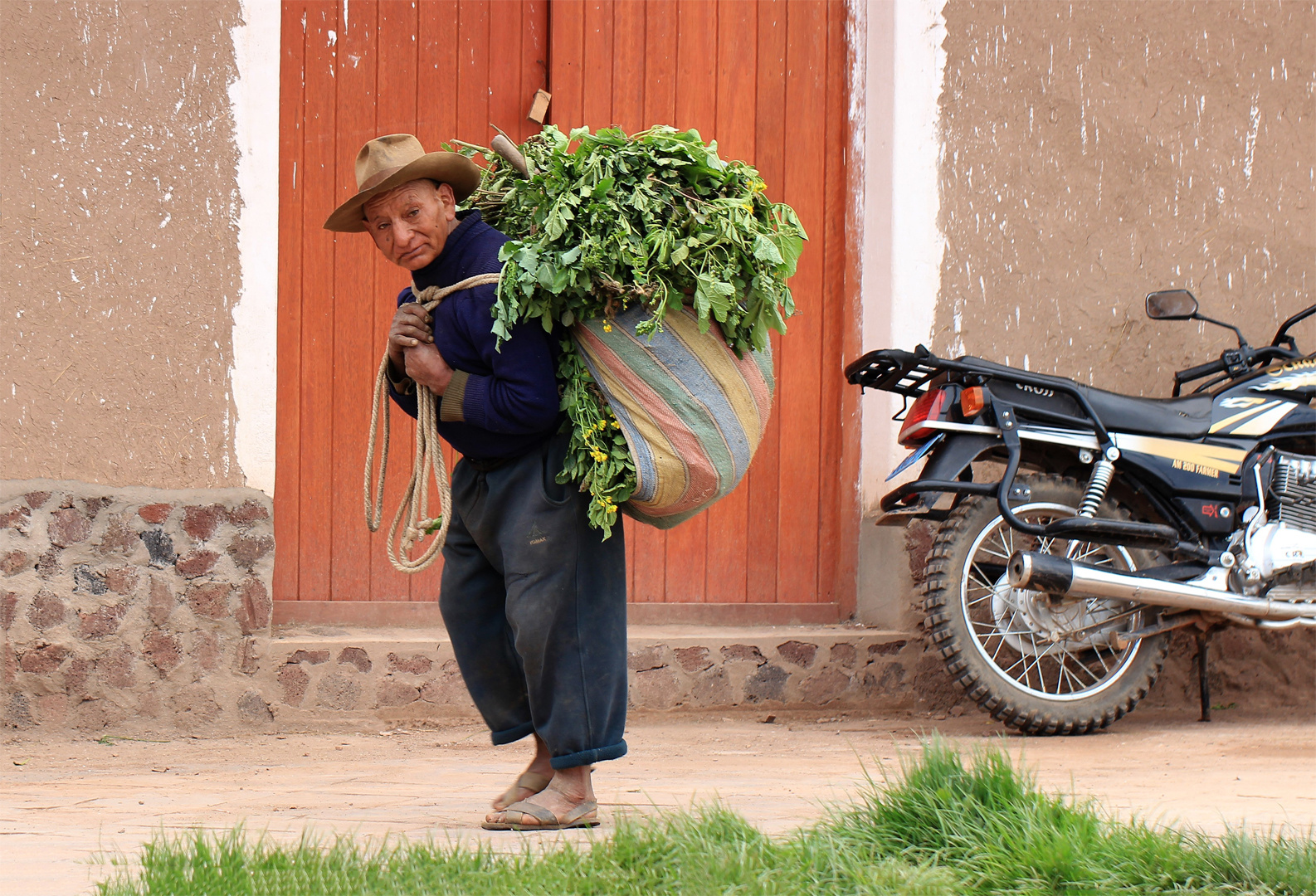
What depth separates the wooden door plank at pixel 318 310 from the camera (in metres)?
4.48

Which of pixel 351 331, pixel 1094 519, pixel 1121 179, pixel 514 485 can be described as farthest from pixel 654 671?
pixel 1121 179

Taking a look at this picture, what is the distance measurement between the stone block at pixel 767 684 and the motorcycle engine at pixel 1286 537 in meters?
1.71

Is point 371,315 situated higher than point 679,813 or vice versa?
point 371,315

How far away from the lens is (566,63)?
4719mm

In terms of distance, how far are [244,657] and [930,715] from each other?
260 cm

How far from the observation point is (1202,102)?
4.95 metres

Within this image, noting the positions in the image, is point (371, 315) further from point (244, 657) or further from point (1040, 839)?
point (1040, 839)

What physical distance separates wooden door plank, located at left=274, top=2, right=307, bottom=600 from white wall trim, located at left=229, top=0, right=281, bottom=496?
296mm

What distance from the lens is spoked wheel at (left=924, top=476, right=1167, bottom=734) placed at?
13.0 feet

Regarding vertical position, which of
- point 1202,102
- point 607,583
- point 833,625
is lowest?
point 833,625

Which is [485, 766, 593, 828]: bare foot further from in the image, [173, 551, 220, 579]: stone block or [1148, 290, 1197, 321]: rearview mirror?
[1148, 290, 1197, 321]: rearview mirror

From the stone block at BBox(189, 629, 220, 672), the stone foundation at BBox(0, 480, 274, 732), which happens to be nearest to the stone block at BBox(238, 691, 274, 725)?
the stone foundation at BBox(0, 480, 274, 732)

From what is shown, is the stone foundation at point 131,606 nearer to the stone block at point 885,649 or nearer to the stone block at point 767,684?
the stone block at point 767,684

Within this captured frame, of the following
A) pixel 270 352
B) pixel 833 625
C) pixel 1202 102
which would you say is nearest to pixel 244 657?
pixel 270 352
